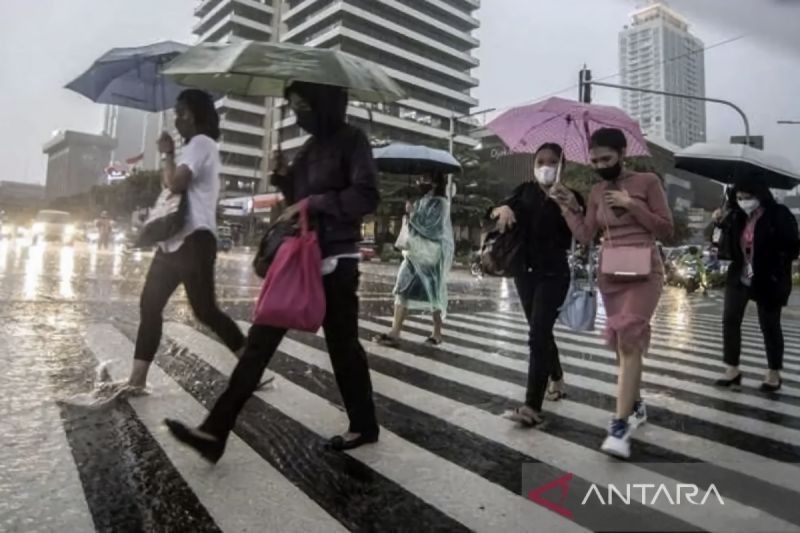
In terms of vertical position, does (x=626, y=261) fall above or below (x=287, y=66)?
below

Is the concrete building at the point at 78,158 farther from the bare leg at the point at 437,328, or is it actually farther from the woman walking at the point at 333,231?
the woman walking at the point at 333,231

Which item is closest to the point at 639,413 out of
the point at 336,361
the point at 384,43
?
the point at 336,361

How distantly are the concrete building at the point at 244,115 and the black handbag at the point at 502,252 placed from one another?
217ft

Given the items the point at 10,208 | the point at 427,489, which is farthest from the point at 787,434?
the point at 10,208

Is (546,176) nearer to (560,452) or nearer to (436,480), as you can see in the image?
(560,452)

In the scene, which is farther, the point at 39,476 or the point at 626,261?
the point at 626,261

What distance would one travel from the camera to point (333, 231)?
276 cm

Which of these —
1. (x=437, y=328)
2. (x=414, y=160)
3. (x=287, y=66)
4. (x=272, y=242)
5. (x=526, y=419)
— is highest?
(x=414, y=160)

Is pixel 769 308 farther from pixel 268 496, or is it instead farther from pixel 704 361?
pixel 268 496

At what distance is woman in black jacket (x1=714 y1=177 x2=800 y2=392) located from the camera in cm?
455

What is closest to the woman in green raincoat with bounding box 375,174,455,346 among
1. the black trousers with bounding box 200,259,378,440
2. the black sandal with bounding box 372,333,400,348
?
the black sandal with bounding box 372,333,400,348

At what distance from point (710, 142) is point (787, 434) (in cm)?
241

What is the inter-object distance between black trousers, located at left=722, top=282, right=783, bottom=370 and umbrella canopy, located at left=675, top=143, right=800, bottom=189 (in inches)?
36.0

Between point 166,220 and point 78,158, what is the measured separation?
119 m
